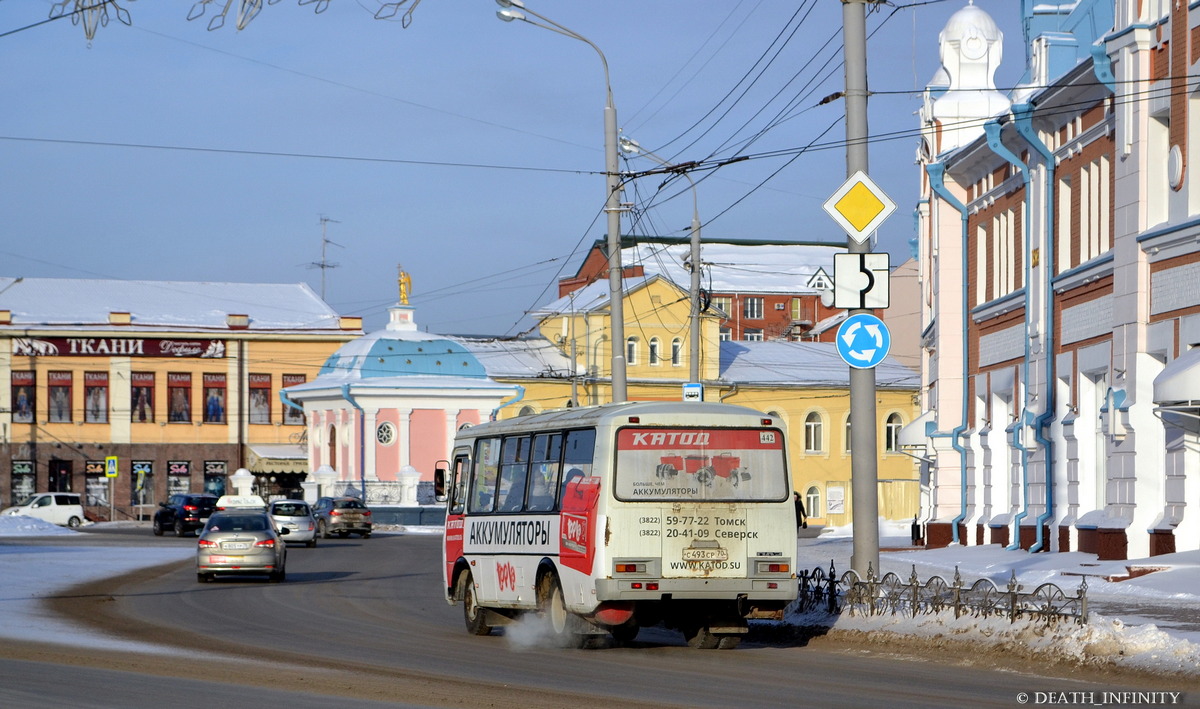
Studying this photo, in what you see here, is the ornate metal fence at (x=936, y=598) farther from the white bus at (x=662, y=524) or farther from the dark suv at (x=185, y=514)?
the dark suv at (x=185, y=514)

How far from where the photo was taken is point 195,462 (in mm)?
84250

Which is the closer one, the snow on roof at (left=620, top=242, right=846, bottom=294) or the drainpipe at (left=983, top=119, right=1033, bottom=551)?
the drainpipe at (left=983, top=119, right=1033, bottom=551)

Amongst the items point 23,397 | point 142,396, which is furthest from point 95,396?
point 23,397

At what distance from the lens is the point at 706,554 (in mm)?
16531

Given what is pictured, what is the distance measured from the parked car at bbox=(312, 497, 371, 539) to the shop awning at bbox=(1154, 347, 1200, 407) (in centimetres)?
3937

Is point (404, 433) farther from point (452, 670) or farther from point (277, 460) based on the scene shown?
point (452, 670)

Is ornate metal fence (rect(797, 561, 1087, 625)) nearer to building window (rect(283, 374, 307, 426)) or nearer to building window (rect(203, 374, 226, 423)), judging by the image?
building window (rect(283, 374, 307, 426))

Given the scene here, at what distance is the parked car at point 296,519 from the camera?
49.6 metres

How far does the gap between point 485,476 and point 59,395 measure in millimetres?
67964

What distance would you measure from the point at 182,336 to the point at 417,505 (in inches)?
862

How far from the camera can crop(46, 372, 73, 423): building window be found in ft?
270

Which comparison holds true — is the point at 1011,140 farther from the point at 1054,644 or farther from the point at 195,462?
the point at 195,462

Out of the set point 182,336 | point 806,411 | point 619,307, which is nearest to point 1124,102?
point 619,307

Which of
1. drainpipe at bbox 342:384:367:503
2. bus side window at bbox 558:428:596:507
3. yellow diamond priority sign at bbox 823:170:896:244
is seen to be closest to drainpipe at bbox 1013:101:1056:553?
yellow diamond priority sign at bbox 823:170:896:244
